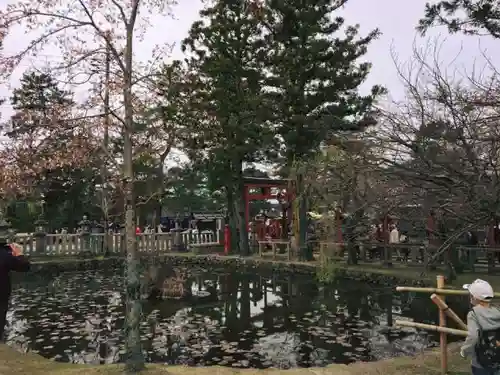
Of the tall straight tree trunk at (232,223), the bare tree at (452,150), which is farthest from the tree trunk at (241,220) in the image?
the bare tree at (452,150)

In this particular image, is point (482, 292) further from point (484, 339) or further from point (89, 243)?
point (89, 243)

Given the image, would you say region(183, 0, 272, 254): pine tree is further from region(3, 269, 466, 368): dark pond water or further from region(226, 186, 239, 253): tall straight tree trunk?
region(3, 269, 466, 368): dark pond water

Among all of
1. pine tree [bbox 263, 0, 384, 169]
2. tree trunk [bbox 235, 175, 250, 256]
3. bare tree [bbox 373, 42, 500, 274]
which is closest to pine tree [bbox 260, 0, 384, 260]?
pine tree [bbox 263, 0, 384, 169]

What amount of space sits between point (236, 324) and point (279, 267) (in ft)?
25.0

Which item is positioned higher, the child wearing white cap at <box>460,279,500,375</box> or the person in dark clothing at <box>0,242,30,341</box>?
the person in dark clothing at <box>0,242,30,341</box>

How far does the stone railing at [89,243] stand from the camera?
18.6 metres

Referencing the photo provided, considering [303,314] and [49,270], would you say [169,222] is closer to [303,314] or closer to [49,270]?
[49,270]

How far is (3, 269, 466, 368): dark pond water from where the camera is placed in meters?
7.11

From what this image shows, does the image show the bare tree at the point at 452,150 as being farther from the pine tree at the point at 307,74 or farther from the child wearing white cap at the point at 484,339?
the pine tree at the point at 307,74

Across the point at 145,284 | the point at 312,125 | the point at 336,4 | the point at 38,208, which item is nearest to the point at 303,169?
the point at 312,125

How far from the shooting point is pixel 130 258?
4.89 m

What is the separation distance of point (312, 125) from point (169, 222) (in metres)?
18.7

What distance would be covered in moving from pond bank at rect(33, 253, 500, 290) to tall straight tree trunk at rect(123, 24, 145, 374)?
7.51 meters

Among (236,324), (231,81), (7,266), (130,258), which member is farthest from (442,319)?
(231,81)
